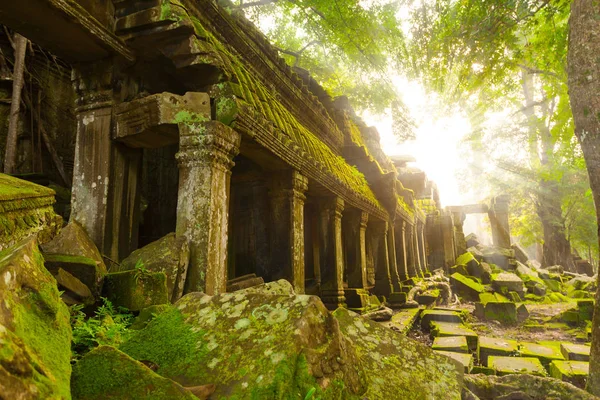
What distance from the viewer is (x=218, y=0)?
19.1 ft

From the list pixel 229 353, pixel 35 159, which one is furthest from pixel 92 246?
pixel 35 159

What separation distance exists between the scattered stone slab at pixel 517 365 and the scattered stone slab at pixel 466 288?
7.84 m

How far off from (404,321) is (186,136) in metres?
5.41

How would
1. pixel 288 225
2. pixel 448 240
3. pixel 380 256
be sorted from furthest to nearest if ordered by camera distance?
pixel 448 240, pixel 380 256, pixel 288 225

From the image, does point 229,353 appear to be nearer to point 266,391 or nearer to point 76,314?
point 266,391

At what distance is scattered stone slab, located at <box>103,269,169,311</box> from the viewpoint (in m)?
2.84

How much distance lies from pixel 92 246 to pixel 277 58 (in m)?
4.76

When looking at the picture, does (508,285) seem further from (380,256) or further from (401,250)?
(380,256)

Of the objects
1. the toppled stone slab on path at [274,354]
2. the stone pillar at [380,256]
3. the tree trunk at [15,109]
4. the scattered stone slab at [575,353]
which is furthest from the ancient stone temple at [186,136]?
the tree trunk at [15,109]

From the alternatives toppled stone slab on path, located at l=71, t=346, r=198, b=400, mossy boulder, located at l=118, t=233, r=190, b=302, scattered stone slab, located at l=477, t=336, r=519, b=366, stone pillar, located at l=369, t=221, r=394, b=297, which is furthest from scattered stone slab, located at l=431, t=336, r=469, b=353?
stone pillar, located at l=369, t=221, r=394, b=297

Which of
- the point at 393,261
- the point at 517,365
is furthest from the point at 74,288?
the point at 393,261

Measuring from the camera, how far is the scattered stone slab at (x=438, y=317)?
712 cm

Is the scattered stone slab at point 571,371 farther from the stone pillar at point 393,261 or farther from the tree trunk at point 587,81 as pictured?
the stone pillar at point 393,261

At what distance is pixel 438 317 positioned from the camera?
7465mm
